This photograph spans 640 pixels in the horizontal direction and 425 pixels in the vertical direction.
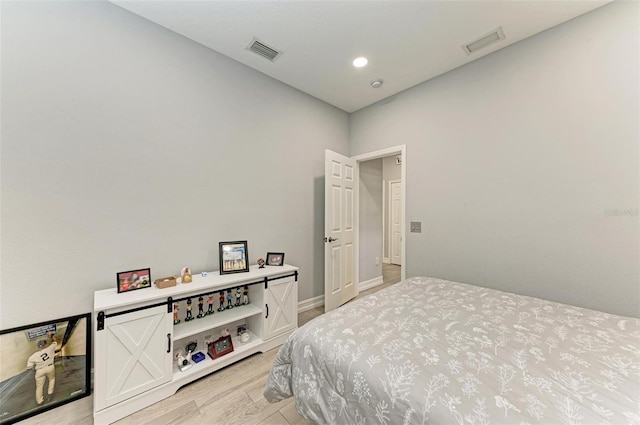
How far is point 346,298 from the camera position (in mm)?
3400

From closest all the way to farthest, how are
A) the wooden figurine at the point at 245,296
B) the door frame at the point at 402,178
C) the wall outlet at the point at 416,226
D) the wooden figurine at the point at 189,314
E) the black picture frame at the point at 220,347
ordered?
the black picture frame at the point at 220,347
the wooden figurine at the point at 189,314
the wooden figurine at the point at 245,296
the wall outlet at the point at 416,226
the door frame at the point at 402,178

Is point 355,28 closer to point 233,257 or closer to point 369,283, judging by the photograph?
point 233,257

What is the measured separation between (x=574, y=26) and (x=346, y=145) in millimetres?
2461

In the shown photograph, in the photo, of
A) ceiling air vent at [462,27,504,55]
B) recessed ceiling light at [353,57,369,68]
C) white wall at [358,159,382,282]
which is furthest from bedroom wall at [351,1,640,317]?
white wall at [358,159,382,282]

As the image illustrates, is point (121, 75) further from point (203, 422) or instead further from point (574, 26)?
point (574, 26)

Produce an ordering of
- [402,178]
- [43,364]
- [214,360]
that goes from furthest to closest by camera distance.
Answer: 1. [402,178]
2. [214,360]
3. [43,364]

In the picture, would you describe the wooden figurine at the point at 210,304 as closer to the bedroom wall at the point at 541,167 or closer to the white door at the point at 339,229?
the white door at the point at 339,229

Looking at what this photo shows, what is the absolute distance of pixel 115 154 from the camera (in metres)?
1.82

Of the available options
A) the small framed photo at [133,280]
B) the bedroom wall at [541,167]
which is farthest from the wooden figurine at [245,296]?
the bedroom wall at [541,167]

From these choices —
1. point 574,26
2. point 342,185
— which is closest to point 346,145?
point 342,185

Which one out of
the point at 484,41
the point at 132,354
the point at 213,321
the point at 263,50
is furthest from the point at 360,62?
the point at 132,354

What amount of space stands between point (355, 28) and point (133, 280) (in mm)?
2687

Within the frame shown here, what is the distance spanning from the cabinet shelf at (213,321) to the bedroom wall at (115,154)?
0.45 metres

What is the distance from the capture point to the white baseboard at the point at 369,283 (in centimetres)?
383
